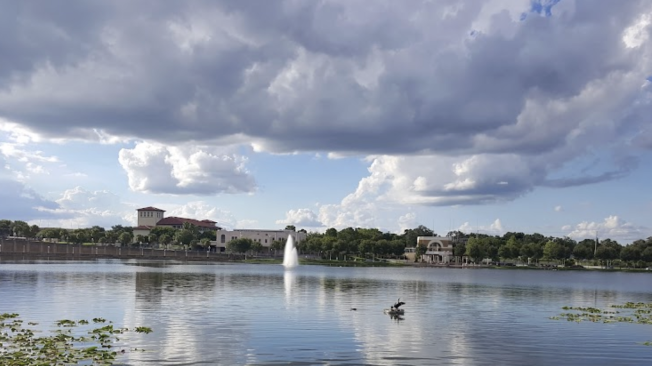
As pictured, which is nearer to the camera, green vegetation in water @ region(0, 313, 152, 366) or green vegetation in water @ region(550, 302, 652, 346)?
green vegetation in water @ region(0, 313, 152, 366)

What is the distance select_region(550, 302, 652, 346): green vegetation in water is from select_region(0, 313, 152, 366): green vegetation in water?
41.7 metres

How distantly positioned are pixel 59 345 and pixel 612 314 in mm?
55599

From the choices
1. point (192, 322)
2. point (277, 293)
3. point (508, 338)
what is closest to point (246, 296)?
point (277, 293)

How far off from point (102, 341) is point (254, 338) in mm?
10067

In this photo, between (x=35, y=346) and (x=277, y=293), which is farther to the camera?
(x=277, y=293)

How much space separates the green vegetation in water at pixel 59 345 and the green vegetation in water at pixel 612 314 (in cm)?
4167

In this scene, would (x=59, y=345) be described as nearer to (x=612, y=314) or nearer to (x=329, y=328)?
(x=329, y=328)

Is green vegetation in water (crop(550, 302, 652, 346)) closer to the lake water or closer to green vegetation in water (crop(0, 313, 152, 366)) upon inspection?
the lake water

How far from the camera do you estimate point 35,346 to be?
37.5 metres

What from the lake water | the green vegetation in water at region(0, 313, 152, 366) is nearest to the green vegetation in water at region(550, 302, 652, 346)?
the lake water

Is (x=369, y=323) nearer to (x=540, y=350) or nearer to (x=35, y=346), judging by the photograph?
(x=540, y=350)

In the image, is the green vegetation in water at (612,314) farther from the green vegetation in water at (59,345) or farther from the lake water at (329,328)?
the green vegetation in water at (59,345)

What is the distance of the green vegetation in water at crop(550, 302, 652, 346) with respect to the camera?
208 ft

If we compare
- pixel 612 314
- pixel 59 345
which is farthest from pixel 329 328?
pixel 612 314
